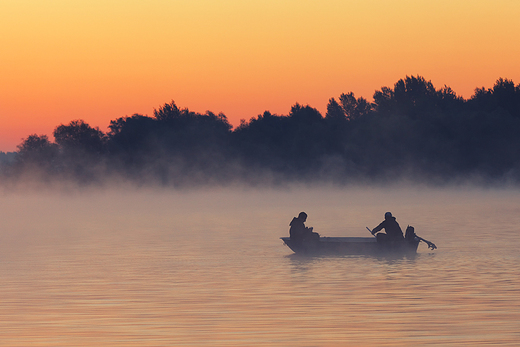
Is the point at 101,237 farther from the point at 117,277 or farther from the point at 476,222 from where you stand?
the point at 476,222

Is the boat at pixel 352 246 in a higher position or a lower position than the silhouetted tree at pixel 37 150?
lower

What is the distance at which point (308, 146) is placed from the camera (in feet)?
503

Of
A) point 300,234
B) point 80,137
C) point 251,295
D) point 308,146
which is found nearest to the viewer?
point 251,295

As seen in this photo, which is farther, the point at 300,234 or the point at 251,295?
the point at 300,234

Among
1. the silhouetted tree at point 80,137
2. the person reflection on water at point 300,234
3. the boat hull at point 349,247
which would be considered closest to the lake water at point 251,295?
the boat hull at point 349,247

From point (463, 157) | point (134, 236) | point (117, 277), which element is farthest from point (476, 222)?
point (463, 157)

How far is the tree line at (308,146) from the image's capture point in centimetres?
14225

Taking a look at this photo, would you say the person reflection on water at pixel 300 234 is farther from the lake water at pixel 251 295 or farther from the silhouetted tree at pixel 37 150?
the silhouetted tree at pixel 37 150

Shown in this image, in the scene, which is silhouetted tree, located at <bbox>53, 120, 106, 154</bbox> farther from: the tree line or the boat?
the boat

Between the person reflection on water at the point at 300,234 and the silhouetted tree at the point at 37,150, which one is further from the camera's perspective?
the silhouetted tree at the point at 37,150

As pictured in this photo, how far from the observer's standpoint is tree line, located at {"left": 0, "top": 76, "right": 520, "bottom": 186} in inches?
5600

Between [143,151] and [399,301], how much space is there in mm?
142638

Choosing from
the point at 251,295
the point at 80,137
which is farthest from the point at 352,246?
the point at 80,137

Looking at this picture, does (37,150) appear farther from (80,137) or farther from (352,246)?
(352,246)
